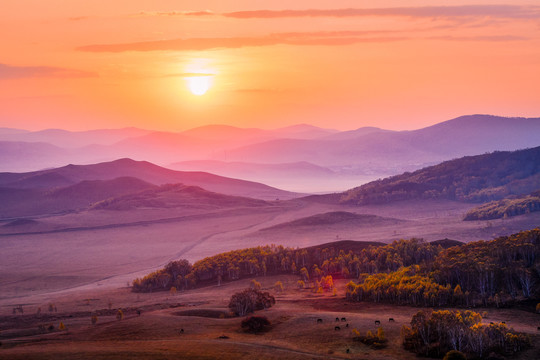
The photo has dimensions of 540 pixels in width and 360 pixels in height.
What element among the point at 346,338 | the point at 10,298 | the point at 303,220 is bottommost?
the point at 346,338

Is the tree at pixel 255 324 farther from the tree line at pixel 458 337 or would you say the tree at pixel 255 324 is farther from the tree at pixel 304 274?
the tree at pixel 304 274

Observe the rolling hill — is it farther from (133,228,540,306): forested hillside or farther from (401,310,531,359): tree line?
(401,310,531,359): tree line

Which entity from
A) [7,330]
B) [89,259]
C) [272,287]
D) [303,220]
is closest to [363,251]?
[272,287]

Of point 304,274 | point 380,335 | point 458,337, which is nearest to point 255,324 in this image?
point 380,335

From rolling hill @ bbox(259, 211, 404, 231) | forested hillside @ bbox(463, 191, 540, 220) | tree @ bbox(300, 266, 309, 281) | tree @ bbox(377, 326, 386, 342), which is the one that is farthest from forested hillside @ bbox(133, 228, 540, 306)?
forested hillside @ bbox(463, 191, 540, 220)

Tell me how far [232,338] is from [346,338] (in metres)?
10.4

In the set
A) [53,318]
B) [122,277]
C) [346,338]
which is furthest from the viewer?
[122,277]

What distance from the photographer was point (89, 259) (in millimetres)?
136000

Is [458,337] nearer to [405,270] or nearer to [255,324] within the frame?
[255,324]

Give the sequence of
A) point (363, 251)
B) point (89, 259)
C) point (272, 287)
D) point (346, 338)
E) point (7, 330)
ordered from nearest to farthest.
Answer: point (346, 338) → point (7, 330) → point (272, 287) → point (363, 251) → point (89, 259)

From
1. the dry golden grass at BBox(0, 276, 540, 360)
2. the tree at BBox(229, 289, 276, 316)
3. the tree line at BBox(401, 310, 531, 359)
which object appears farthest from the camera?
the tree at BBox(229, 289, 276, 316)

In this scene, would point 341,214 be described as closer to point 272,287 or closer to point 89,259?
point 89,259

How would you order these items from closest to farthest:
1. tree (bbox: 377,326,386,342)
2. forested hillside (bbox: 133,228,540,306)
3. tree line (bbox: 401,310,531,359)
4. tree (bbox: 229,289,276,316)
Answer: tree line (bbox: 401,310,531,359) → tree (bbox: 377,326,386,342) → tree (bbox: 229,289,276,316) → forested hillside (bbox: 133,228,540,306)

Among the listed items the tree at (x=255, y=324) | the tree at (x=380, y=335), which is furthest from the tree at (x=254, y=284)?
the tree at (x=380, y=335)
